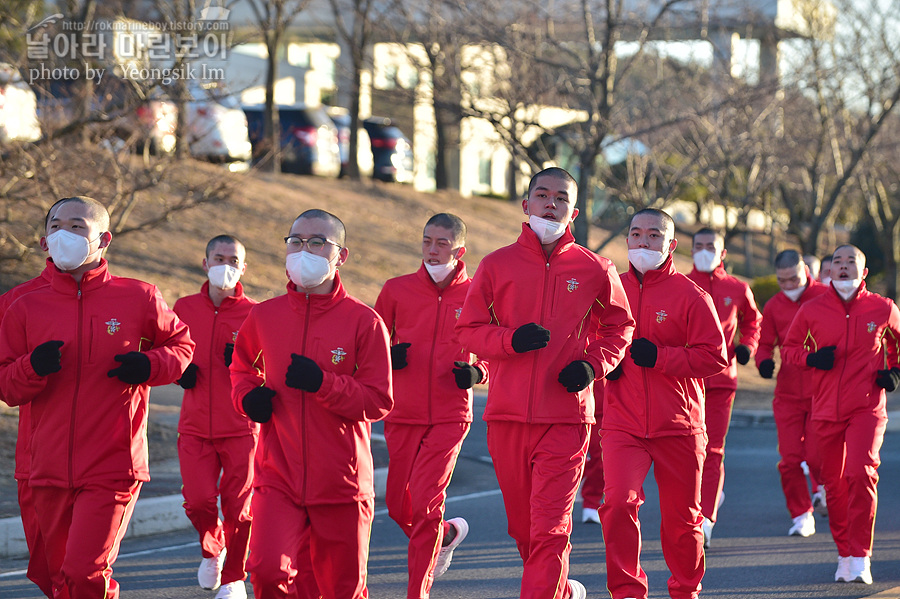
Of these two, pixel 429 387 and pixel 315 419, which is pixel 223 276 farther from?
pixel 315 419

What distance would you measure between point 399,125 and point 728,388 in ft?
116

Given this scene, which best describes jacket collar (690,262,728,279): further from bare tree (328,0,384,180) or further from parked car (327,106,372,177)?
parked car (327,106,372,177)

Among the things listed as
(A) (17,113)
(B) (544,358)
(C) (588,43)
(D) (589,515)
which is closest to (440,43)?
(C) (588,43)

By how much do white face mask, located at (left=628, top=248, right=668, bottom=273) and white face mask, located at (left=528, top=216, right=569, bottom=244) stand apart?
89cm

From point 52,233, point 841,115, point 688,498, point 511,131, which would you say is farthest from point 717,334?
point 841,115

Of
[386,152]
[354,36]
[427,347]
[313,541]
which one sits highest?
[354,36]

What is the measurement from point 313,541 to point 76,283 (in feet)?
5.31

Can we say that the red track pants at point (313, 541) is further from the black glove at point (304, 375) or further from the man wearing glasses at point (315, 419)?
the black glove at point (304, 375)

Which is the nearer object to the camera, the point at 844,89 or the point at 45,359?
the point at 45,359

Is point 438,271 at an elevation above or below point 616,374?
above

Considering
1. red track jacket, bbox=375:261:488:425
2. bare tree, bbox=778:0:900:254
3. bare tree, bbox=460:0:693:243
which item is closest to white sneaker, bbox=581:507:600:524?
red track jacket, bbox=375:261:488:425

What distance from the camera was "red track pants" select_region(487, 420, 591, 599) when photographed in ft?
17.9

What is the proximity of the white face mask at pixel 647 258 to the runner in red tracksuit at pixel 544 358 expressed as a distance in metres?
0.72

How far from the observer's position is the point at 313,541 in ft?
16.3
